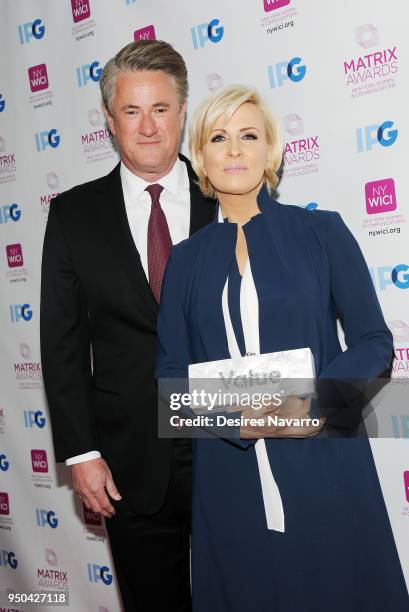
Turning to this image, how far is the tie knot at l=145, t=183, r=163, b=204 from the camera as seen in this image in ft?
7.28

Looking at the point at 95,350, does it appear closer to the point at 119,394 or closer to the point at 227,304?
the point at 119,394

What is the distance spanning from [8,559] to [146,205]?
221 centimetres

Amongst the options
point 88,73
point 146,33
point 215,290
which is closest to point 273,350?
point 215,290

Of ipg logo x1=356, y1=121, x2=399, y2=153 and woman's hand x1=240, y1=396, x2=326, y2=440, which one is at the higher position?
ipg logo x1=356, y1=121, x2=399, y2=153

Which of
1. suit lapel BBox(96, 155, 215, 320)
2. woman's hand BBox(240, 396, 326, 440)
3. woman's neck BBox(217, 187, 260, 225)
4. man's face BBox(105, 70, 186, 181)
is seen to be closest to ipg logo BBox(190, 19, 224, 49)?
man's face BBox(105, 70, 186, 181)

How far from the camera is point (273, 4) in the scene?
249 cm

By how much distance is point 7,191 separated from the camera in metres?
3.34

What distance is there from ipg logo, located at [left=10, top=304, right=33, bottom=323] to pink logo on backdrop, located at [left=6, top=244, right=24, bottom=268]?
0.19m

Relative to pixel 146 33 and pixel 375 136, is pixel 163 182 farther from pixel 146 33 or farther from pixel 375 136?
pixel 146 33

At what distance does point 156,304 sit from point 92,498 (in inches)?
25.0

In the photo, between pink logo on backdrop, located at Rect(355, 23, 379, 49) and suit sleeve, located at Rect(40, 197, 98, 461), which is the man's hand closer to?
suit sleeve, located at Rect(40, 197, 98, 461)

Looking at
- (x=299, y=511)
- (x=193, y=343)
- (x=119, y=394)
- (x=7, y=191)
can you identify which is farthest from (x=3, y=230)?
(x=299, y=511)

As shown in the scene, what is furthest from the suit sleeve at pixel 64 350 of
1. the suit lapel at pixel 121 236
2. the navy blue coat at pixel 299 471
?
the navy blue coat at pixel 299 471

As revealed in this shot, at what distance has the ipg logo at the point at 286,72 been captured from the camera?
2.45 meters
